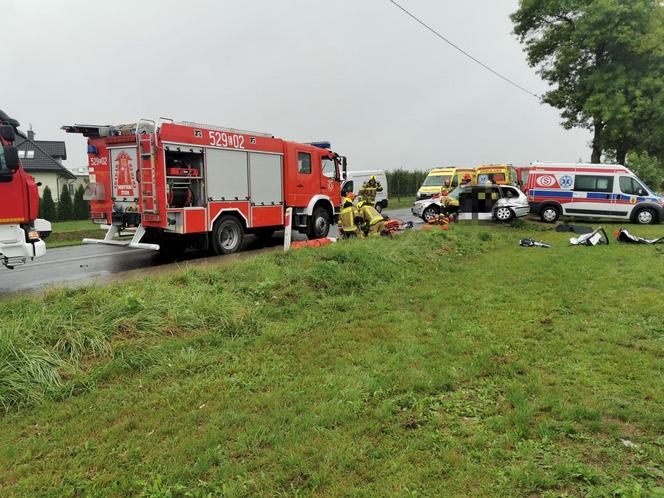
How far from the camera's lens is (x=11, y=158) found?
6.95m

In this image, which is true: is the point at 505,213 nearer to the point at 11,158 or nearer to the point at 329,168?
the point at 329,168

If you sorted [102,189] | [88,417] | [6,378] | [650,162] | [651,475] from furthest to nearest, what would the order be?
[650,162], [102,189], [6,378], [88,417], [651,475]

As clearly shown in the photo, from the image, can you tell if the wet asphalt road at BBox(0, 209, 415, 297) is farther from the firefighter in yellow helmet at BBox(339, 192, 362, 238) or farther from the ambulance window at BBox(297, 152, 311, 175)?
the ambulance window at BBox(297, 152, 311, 175)

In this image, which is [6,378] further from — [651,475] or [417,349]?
[651,475]

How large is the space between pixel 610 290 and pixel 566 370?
3.72 meters

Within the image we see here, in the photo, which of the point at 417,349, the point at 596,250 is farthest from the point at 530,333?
the point at 596,250

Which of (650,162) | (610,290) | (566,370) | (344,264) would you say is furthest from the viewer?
(650,162)

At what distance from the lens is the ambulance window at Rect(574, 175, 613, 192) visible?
1827cm

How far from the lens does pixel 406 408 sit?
348 cm

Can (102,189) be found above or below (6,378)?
above

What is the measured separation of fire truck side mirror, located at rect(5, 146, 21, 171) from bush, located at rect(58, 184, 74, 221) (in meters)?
22.8

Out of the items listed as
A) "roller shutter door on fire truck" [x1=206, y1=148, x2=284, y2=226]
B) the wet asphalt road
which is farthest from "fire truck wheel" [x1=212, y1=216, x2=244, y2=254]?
"roller shutter door on fire truck" [x1=206, y1=148, x2=284, y2=226]

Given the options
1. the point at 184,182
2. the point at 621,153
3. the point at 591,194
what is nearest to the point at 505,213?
the point at 591,194

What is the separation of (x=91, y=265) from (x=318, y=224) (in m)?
6.23
